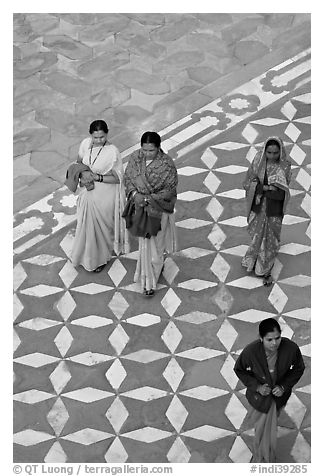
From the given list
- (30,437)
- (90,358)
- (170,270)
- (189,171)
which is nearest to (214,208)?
(189,171)

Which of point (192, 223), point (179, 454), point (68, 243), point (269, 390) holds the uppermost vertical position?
point (269, 390)

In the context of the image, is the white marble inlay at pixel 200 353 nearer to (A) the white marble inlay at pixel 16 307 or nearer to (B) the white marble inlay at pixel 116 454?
(B) the white marble inlay at pixel 116 454

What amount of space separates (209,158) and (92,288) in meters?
2.11

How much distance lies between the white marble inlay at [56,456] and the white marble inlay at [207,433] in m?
0.99

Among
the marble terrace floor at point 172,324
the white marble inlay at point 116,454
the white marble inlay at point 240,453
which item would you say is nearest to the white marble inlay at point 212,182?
the marble terrace floor at point 172,324

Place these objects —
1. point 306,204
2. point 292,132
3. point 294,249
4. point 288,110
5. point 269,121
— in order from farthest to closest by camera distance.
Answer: point 288,110, point 269,121, point 292,132, point 306,204, point 294,249

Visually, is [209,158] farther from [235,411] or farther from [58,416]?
[58,416]

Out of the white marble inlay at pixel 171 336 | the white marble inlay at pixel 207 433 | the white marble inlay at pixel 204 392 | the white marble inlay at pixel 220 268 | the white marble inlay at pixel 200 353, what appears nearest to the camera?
the white marble inlay at pixel 207 433

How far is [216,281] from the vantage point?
27.4 feet

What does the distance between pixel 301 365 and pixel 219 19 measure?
6.06 metres

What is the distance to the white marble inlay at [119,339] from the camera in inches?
309

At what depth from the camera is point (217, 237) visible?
876cm

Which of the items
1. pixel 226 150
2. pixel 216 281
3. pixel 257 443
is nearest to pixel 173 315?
pixel 216 281

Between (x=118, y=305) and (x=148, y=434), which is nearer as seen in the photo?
(x=148, y=434)
